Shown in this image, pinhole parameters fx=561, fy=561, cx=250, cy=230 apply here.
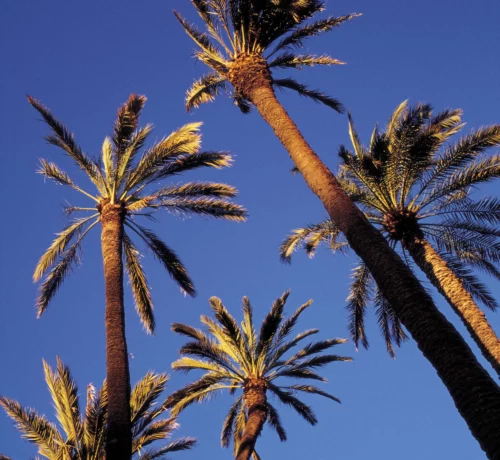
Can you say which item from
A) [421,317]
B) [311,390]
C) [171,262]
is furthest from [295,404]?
[421,317]

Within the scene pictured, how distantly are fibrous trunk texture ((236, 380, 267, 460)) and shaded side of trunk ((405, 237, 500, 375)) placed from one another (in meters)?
6.35

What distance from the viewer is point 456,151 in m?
14.4

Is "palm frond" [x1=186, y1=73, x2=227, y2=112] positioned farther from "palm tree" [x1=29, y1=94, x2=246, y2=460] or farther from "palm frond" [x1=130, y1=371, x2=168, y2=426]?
"palm frond" [x1=130, y1=371, x2=168, y2=426]

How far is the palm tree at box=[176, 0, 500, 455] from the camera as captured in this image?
557 cm

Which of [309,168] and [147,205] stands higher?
[147,205]

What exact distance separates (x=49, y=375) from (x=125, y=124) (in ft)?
20.4

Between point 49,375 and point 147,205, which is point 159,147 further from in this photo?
point 49,375

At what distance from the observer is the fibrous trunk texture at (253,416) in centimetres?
1478

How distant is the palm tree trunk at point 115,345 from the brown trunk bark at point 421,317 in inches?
172

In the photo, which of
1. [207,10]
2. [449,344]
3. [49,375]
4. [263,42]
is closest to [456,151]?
[263,42]

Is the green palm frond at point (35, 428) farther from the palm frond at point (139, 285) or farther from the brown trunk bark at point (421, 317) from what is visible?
the brown trunk bark at point (421, 317)

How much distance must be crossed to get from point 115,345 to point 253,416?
24.4 ft

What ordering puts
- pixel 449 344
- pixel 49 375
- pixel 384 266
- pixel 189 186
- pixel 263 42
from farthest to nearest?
pixel 189 186 → pixel 263 42 → pixel 49 375 → pixel 384 266 → pixel 449 344

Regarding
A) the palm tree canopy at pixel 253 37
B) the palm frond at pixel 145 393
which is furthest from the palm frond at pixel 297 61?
the palm frond at pixel 145 393
